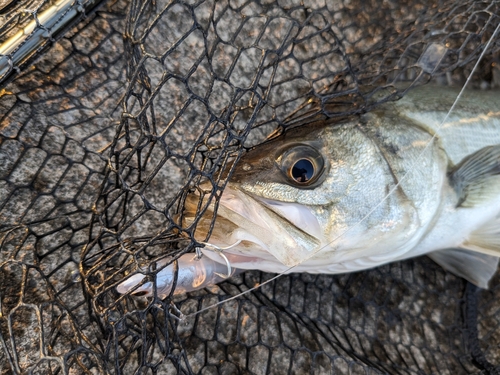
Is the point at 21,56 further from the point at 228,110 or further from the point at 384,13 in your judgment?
the point at 384,13

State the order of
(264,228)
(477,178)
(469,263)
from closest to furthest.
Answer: (264,228)
(477,178)
(469,263)

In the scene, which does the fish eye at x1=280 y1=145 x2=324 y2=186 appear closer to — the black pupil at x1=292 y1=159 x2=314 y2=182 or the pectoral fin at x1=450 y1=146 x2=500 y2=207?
the black pupil at x1=292 y1=159 x2=314 y2=182

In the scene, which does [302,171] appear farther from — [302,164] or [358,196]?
[358,196]

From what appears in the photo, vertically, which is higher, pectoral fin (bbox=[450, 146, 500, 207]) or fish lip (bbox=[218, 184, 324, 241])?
fish lip (bbox=[218, 184, 324, 241])

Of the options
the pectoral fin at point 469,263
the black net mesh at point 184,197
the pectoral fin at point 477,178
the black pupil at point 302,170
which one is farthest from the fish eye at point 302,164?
the pectoral fin at point 469,263

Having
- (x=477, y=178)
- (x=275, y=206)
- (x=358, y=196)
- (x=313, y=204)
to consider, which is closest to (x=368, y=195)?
(x=358, y=196)

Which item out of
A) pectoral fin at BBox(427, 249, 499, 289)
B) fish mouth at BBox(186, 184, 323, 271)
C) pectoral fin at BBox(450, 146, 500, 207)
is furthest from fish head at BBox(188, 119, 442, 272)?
pectoral fin at BBox(427, 249, 499, 289)

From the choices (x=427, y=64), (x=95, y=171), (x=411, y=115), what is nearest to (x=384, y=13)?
(x=427, y=64)

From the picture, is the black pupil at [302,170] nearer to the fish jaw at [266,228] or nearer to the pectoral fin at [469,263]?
the fish jaw at [266,228]
